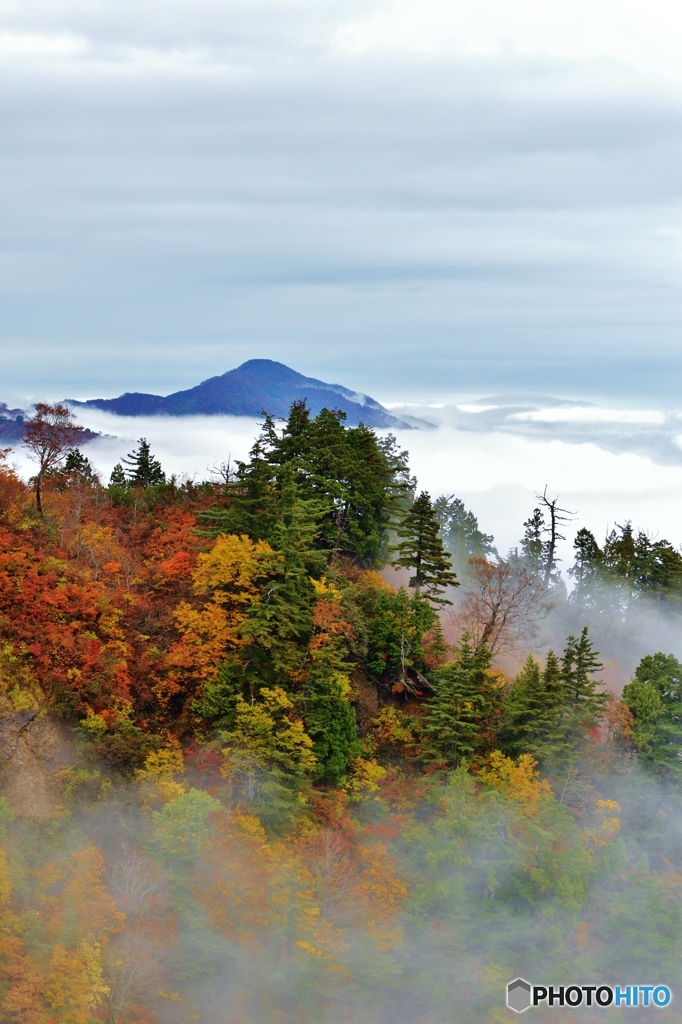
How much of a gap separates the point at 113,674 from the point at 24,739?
566 centimetres

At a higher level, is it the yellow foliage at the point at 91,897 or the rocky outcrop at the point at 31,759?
the rocky outcrop at the point at 31,759

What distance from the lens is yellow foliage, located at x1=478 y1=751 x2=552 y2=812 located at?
5609 cm

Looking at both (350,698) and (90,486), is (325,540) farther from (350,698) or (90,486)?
(90,486)

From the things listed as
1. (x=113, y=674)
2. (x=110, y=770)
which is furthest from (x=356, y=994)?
(x=113, y=674)

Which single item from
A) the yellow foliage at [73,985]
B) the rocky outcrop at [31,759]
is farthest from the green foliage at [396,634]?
the yellow foliage at [73,985]

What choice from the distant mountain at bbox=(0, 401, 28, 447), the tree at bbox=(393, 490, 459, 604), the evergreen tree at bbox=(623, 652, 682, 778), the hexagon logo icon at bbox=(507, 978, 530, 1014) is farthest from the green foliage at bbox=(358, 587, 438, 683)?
the distant mountain at bbox=(0, 401, 28, 447)

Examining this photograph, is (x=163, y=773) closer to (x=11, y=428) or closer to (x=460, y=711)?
(x=460, y=711)

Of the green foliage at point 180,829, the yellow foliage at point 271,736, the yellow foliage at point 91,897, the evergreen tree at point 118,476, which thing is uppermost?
the evergreen tree at point 118,476

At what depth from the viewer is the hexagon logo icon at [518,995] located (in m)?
52.3

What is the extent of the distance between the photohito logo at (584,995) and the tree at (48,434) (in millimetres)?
38570

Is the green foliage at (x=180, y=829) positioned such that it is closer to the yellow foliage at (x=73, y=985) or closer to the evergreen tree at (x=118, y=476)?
the yellow foliage at (x=73, y=985)

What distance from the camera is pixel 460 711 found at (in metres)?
57.3

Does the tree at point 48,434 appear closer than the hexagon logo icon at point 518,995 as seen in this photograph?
No

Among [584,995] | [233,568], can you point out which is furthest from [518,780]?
[233,568]
